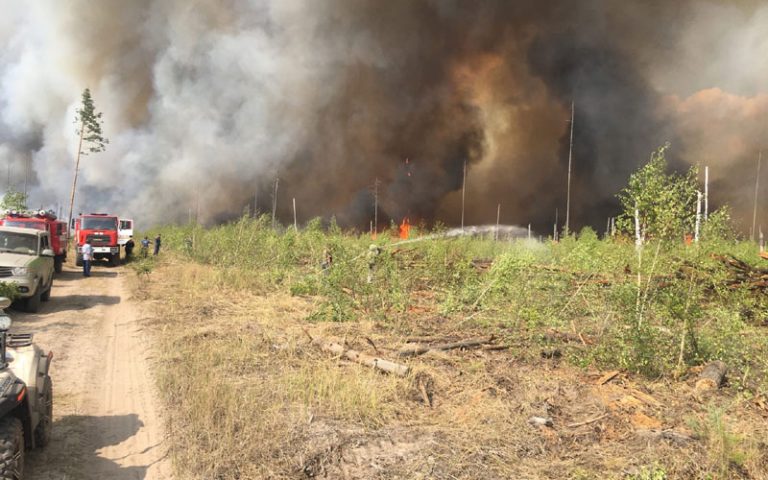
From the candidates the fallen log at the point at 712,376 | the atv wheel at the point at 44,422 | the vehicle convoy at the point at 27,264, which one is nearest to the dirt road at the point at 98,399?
the atv wheel at the point at 44,422

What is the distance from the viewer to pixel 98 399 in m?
6.85

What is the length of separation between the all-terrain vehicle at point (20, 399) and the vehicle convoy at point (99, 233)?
2312 centimetres

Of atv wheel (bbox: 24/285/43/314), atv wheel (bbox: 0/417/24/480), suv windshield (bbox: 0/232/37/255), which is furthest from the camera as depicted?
suv windshield (bbox: 0/232/37/255)

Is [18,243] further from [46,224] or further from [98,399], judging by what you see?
[98,399]

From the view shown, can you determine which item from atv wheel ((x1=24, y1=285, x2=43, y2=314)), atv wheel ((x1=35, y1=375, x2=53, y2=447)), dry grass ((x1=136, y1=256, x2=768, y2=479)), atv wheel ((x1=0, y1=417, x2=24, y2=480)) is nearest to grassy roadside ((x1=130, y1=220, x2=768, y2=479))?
dry grass ((x1=136, y1=256, x2=768, y2=479))

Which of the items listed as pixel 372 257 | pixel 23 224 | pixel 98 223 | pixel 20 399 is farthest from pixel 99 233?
pixel 20 399

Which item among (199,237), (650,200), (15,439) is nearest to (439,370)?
(650,200)

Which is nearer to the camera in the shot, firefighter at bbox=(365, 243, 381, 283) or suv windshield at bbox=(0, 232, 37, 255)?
firefighter at bbox=(365, 243, 381, 283)

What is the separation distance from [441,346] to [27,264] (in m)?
10.5

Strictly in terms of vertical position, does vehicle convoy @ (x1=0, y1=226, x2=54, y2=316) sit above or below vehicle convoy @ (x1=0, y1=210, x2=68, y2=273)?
below

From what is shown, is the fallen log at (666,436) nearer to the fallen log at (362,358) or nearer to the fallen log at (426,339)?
the fallen log at (362,358)

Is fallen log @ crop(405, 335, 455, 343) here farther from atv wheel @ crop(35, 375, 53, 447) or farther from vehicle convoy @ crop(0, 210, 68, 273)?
vehicle convoy @ crop(0, 210, 68, 273)

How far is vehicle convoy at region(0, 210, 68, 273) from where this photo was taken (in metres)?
19.6

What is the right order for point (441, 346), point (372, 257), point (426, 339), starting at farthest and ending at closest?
1. point (372, 257)
2. point (426, 339)
3. point (441, 346)
